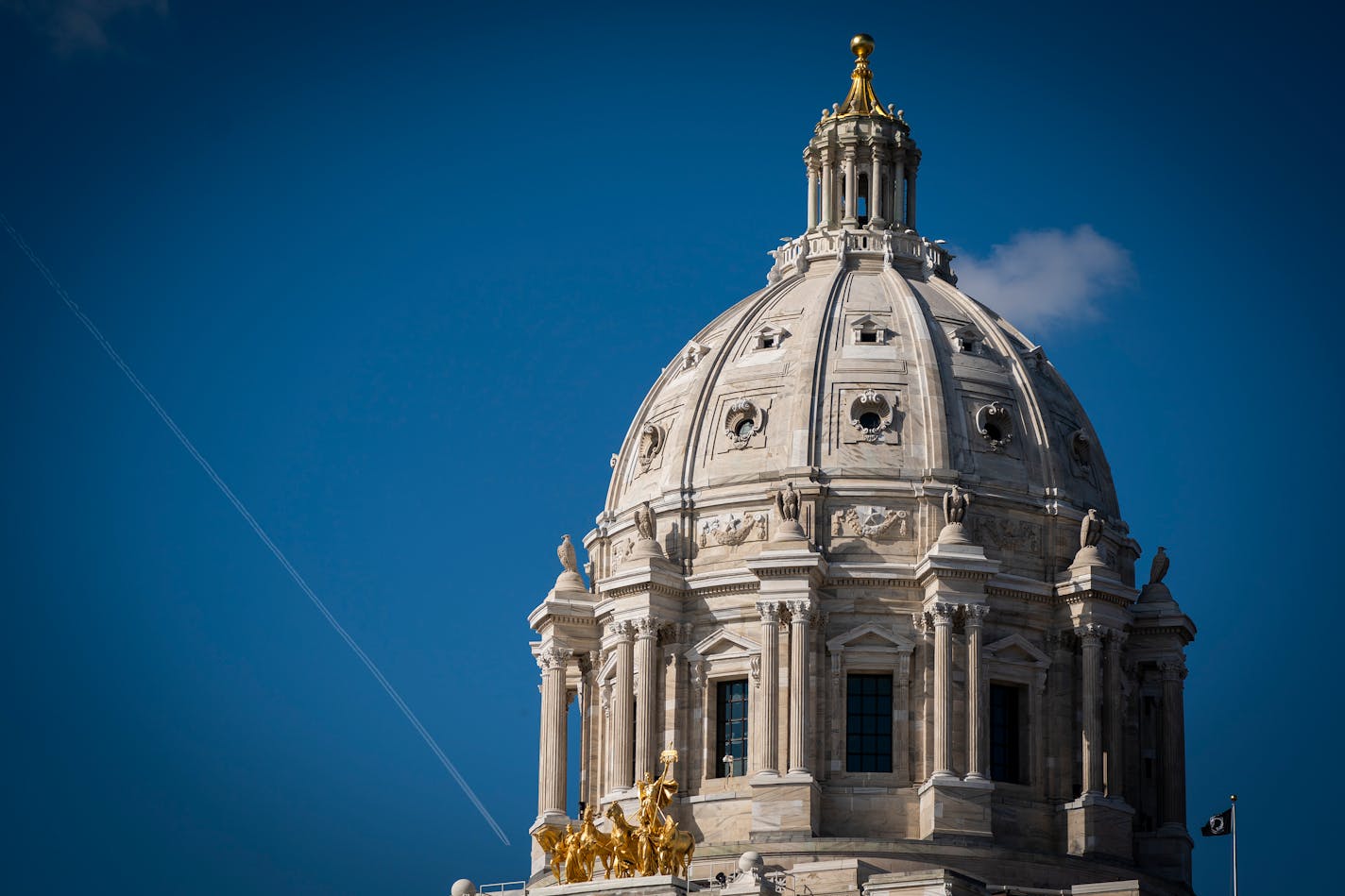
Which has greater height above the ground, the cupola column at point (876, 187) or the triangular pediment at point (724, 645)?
the cupola column at point (876, 187)

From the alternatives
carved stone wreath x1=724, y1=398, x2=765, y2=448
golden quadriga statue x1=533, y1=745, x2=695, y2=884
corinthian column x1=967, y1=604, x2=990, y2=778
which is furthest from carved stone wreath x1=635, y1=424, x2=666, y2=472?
golden quadriga statue x1=533, y1=745, x2=695, y2=884

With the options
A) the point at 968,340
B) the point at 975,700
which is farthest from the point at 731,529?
the point at 968,340

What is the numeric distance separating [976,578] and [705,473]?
11398mm

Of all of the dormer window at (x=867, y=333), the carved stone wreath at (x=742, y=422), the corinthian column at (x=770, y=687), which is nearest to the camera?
the corinthian column at (x=770, y=687)

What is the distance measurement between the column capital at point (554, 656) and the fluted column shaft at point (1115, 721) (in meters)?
20.1

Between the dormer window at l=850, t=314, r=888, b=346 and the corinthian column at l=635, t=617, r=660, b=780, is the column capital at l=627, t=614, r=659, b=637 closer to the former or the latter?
the corinthian column at l=635, t=617, r=660, b=780

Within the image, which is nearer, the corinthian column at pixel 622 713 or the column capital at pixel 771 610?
the column capital at pixel 771 610

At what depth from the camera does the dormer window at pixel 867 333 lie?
127500 millimetres

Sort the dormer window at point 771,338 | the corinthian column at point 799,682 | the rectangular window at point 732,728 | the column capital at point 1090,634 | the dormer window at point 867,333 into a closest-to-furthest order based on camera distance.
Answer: the corinthian column at point 799,682 < the rectangular window at point 732,728 < the column capital at point 1090,634 < the dormer window at point 867,333 < the dormer window at point 771,338

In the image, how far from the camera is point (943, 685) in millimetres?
120375

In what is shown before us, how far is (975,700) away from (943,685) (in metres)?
1.25

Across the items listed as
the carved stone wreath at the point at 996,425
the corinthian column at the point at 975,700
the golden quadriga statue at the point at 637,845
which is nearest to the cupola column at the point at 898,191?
the carved stone wreath at the point at 996,425

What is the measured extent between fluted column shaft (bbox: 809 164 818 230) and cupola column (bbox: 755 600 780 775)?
2052cm

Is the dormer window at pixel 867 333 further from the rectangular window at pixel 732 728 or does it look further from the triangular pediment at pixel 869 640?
the rectangular window at pixel 732 728
